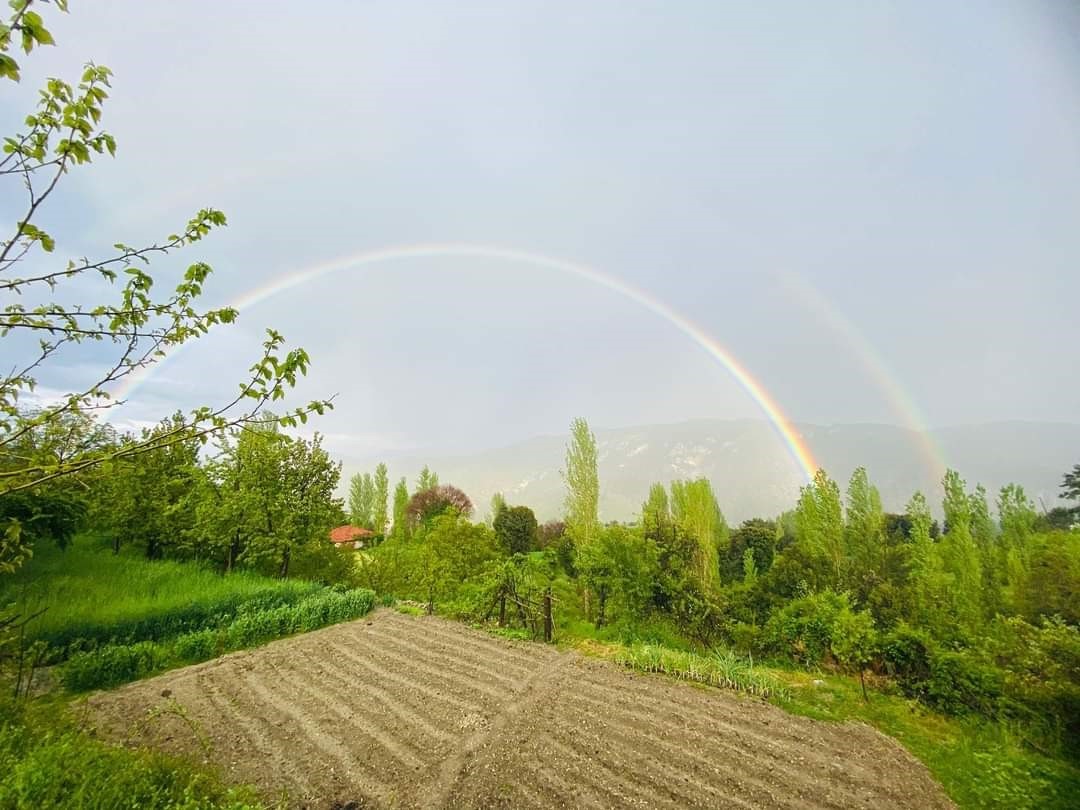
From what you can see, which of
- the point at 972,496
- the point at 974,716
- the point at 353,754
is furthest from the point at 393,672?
the point at 972,496

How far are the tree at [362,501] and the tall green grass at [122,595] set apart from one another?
127ft

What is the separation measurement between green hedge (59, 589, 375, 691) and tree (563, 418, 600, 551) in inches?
445

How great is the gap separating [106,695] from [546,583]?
11.0 metres

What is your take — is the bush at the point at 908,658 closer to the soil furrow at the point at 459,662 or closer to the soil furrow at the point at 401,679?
the soil furrow at the point at 459,662

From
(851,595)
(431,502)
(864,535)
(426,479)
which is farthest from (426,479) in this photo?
(851,595)

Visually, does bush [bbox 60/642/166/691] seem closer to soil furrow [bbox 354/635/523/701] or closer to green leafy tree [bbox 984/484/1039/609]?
soil furrow [bbox 354/635/523/701]

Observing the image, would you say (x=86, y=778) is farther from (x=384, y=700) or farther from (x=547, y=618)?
(x=547, y=618)

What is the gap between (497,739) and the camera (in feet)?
22.3

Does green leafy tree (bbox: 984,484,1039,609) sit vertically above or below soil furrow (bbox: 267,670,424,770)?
above

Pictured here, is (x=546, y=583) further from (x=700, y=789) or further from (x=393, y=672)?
(x=700, y=789)

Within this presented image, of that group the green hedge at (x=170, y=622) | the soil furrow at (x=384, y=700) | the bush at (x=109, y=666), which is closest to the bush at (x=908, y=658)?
the soil furrow at (x=384, y=700)

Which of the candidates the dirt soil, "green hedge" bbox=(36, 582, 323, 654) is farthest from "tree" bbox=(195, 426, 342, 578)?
the dirt soil

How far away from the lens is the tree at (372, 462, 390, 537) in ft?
162

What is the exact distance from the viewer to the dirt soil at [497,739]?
18.3 feet
